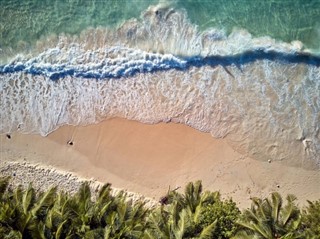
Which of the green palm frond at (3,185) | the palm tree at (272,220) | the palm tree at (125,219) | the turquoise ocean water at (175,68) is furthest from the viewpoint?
Answer: the turquoise ocean water at (175,68)

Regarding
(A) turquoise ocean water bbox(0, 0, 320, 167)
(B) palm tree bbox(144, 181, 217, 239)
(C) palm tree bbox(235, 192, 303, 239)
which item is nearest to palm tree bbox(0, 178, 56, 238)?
(A) turquoise ocean water bbox(0, 0, 320, 167)

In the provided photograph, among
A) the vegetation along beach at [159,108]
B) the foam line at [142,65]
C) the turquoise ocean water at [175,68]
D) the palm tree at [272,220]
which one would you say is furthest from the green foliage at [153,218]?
the foam line at [142,65]

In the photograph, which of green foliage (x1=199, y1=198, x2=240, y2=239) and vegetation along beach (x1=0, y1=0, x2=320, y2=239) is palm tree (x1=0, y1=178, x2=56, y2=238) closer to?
vegetation along beach (x1=0, y1=0, x2=320, y2=239)

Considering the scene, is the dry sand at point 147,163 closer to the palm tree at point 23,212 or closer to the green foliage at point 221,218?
the green foliage at point 221,218

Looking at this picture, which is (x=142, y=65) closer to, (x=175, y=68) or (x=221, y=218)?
(x=175, y=68)

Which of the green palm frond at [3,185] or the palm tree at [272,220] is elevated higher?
the palm tree at [272,220]

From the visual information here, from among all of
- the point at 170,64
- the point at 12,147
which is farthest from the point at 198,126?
the point at 12,147
